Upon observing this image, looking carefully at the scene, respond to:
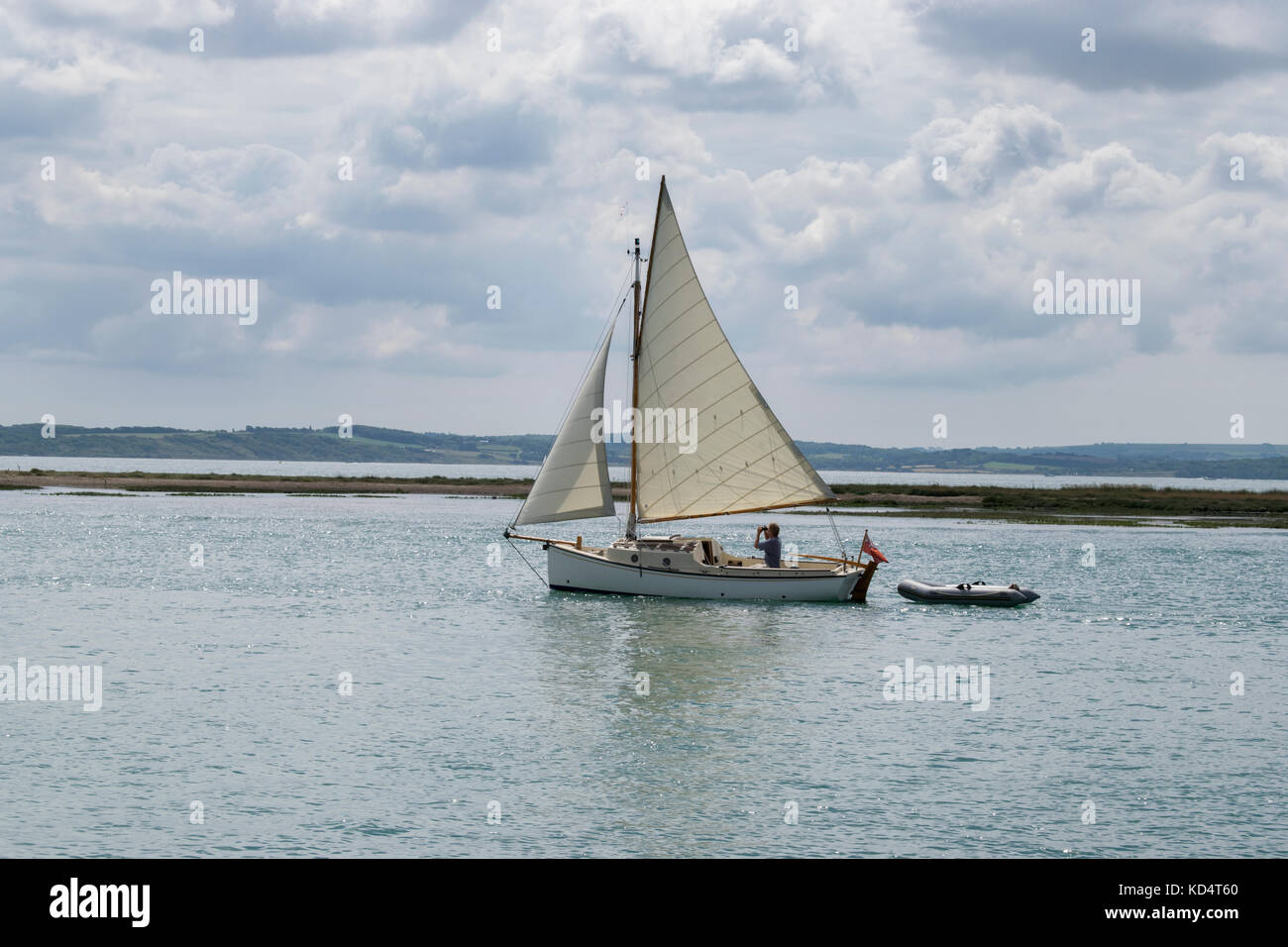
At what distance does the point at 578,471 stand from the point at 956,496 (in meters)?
107

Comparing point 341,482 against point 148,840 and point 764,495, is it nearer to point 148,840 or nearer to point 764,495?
point 764,495

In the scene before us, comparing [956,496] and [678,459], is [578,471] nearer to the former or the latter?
[678,459]

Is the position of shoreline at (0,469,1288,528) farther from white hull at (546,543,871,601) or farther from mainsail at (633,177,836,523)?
mainsail at (633,177,836,523)

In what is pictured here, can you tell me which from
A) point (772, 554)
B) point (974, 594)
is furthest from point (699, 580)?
point (974, 594)

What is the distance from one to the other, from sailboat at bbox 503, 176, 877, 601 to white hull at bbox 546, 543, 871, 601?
5 centimetres

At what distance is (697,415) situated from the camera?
48906 millimetres

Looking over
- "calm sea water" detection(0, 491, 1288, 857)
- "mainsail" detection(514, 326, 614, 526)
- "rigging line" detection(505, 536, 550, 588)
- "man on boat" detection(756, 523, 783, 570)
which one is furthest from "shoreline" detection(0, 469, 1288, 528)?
"mainsail" detection(514, 326, 614, 526)

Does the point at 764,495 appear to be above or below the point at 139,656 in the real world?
above

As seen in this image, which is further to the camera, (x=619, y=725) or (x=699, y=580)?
(x=699, y=580)

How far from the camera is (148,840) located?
61.4 feet

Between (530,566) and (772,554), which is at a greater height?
(772,554)

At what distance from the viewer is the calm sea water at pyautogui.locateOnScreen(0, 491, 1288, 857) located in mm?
19734

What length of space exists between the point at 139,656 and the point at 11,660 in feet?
11.0
